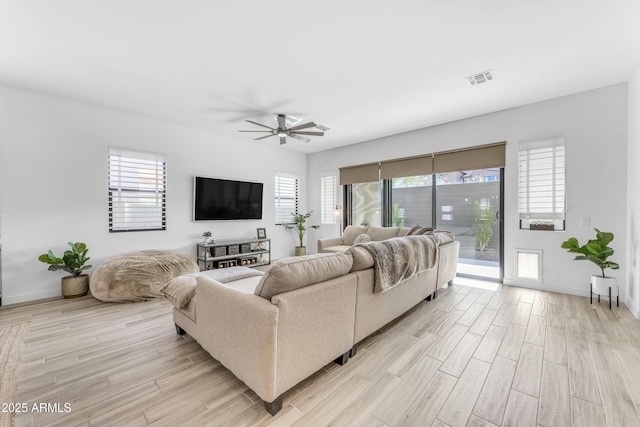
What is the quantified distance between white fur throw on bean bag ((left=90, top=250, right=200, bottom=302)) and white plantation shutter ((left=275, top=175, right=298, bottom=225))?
2.96 meters

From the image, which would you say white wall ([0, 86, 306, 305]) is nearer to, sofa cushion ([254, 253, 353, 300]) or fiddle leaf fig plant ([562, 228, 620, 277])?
sofa cushion ([254, 253, 353, 300])

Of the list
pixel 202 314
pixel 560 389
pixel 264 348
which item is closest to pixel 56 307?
pixel 202 314

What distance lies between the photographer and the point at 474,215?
4.61m

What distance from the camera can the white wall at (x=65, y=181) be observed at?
11.1 feet

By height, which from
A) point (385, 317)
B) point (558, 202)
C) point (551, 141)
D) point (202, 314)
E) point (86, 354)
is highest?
point (551, 141)

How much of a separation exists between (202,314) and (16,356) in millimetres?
1669

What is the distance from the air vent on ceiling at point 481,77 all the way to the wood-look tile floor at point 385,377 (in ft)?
9.20

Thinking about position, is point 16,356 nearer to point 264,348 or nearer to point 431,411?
point 264,348

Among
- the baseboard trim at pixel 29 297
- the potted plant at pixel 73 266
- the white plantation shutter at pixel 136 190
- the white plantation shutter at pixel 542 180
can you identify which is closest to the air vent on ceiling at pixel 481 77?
the white plantation shutter at pixel 542 180

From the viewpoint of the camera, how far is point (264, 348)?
1.48 meters

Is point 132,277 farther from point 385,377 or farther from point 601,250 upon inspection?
point 601,250

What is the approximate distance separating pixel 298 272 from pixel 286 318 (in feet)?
0.93

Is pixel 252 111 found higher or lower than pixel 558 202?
higher

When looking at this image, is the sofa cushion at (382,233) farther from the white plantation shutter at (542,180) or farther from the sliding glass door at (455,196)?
the white plantation shutter at (542,180)
